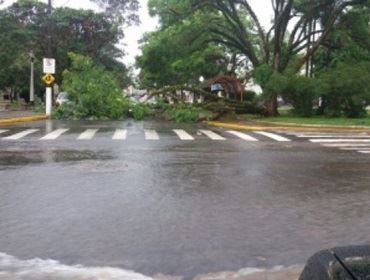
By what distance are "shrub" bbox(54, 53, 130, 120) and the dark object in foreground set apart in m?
27.9

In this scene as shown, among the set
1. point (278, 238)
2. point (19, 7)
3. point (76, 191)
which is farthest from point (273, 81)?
point (19, 7)

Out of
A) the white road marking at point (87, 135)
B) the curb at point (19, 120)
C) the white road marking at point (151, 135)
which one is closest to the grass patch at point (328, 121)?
the white road marking at point (151, 135)

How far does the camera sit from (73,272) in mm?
5117

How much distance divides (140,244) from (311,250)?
1715 mm

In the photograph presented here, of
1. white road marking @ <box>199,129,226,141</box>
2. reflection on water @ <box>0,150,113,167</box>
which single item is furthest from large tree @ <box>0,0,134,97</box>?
reflection on water @ <box>0,150,113,167</box>

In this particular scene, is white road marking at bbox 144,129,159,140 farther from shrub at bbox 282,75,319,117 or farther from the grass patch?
shrub at bbox 282,75,319,117

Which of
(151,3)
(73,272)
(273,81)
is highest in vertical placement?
(151,3)

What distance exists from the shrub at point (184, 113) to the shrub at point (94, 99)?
108 inches

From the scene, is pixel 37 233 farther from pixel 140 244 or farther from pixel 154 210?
pixel 154 210

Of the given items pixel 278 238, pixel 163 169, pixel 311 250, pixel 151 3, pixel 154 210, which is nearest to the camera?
pixel 311 250

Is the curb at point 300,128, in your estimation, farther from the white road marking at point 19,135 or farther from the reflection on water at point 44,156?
the reflection on water at point 44,156

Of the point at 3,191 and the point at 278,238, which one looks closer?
the point at 278,238

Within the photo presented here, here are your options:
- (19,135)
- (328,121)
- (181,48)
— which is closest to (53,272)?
(19,135)

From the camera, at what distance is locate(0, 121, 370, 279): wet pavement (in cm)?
566
